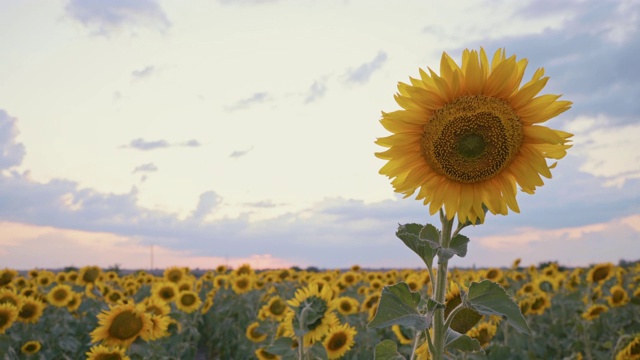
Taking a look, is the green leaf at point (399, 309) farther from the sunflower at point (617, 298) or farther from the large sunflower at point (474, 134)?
the sunflower at point (617, 298)

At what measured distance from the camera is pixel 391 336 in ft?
33.4

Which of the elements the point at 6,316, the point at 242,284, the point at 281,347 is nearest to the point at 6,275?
the point at 6,316

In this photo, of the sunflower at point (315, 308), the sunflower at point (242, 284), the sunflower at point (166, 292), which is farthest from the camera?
the sunflower at point (242, 284)

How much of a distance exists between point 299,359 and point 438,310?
7.53 ft

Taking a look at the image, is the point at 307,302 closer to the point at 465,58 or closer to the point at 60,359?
the point at 465,58

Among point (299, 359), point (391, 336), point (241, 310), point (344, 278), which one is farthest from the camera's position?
point (344, 278)

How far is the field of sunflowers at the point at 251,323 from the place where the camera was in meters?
6.57

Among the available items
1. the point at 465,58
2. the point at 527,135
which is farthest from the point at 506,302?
the point at 465,58

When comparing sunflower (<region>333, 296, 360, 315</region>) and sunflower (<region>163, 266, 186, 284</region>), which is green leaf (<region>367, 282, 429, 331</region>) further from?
sunflower (<region>163, 266, 186, 284</region>)

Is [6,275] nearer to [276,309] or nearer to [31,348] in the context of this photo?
[31,348]

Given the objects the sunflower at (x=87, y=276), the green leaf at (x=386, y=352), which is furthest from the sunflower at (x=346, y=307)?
the sunflower at (x=87, y=276)

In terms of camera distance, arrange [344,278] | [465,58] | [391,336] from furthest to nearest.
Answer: [344,278] < [391,336] < [465,58]

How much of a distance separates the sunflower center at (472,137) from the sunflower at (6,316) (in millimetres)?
7656

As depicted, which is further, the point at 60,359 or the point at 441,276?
the point at 60,359
